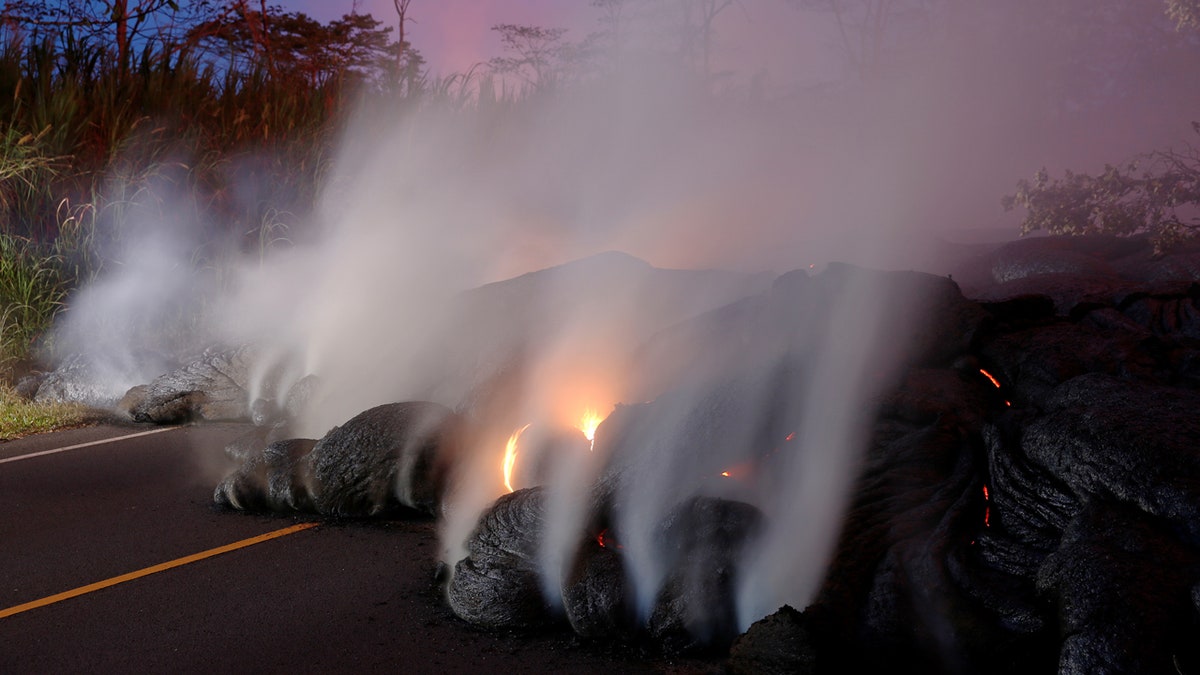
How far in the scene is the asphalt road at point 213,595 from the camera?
3.94m

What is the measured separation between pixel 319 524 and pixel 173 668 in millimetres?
1957

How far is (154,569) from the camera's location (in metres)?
5.04

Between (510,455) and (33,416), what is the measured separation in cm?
509

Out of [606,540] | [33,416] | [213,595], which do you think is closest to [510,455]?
[606,540]

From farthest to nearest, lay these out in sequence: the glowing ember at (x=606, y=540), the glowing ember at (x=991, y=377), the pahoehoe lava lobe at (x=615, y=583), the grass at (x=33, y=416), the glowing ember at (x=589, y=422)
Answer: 1. the grass at (x=33, y=416)
2. the glowing ember at (x=589, y=422)
3. the glowing ember at (x=991, y=377)
4. the glowing ember at (x=606, y=540)
5. the pahoehoe lava lobe at (x=615, y=583)

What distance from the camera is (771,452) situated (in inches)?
186

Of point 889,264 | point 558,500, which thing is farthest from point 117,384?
point 889,264

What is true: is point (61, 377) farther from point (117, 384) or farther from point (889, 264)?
point (889, 264)

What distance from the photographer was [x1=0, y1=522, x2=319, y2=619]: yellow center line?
4520mm

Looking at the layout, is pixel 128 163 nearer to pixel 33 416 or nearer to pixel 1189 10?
pixel 33 416

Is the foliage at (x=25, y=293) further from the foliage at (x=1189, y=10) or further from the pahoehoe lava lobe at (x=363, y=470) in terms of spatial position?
the foliage at (x=1189, y=10)

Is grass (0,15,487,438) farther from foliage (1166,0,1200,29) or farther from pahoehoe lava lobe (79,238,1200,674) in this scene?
foliage (1166,0,1200,29)

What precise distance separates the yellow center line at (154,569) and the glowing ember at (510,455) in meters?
1.23


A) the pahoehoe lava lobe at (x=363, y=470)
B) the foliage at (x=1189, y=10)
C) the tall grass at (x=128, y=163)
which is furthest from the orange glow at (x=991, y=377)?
the tall grass at (x=128, y=163)
